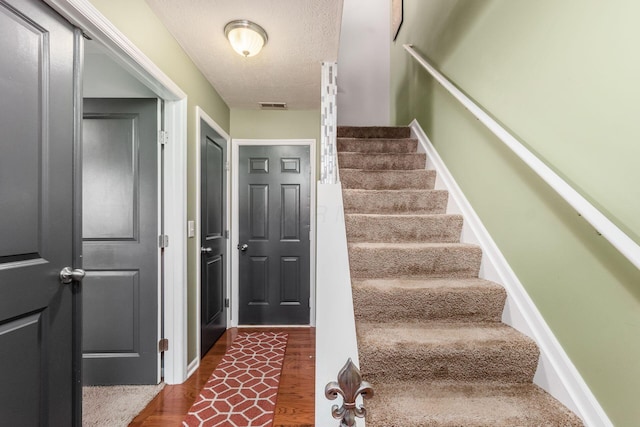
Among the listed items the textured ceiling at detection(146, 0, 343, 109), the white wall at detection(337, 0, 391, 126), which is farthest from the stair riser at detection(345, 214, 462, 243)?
the white wall at detection(337, 0, 391, 126)

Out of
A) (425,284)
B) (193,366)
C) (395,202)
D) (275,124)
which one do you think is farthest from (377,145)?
(193,366)

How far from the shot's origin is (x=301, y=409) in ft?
6.22

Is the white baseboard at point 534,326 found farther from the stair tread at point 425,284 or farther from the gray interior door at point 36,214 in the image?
the gray interior door at point 36,214

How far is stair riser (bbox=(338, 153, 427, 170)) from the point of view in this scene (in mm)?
2775

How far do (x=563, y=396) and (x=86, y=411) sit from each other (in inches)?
94.9

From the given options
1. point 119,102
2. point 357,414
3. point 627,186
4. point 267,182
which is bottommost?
point 357,414

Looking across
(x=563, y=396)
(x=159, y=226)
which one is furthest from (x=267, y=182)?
(x=563, y=396)

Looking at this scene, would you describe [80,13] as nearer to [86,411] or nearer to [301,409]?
[86,411]

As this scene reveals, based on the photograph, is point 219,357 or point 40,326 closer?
point 40,326

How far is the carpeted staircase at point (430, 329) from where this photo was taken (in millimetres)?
1166

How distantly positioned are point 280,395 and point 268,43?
2.29 metres

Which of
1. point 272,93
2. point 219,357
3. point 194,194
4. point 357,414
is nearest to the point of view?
point 357,414

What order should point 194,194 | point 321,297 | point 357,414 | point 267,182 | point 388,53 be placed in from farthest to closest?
point 388,53, point 267,182, point 194,194, point 321,297, point 357,414

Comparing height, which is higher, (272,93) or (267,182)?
(272,93)
